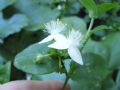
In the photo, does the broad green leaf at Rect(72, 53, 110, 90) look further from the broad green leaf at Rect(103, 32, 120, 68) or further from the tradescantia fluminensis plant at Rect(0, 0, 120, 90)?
the broad green leaf at Rect(103, 32, 120, 68)

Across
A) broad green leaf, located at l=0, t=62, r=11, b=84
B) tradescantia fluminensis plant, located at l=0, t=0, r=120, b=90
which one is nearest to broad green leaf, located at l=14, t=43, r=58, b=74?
tradescantia fluminensis plant, located at l=0, t=0, r=120, b=90

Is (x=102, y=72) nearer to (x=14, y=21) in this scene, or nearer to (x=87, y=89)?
(x=87, y=89)

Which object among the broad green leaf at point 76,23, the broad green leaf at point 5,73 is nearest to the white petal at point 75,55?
the broad green leaf at point 5,73

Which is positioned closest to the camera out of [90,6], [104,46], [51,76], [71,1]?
[90,6]

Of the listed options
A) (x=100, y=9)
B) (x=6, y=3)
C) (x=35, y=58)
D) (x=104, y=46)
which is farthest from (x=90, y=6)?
(x=6, y=3)

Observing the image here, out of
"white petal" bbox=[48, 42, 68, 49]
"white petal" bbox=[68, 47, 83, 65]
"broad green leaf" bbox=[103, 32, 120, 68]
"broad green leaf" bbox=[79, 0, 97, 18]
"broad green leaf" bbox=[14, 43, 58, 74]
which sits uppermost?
"broad green leaf" bbox=[79, 0, 97, 18]

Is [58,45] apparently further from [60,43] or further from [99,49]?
[99,49]

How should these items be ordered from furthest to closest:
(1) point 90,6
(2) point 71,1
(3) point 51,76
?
(2) point 71,1
(3) point 51,76
(1) point 90,6
